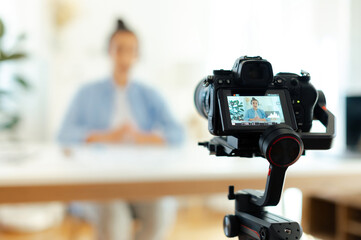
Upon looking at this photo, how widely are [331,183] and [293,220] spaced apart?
1052 mm

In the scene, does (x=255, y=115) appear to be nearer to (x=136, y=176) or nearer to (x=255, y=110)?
(x=255, y=110)

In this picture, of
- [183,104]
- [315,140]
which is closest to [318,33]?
[183,104]

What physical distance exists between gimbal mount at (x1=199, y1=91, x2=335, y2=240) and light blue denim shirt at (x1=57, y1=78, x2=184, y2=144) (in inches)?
67.1

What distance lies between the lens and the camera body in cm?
66

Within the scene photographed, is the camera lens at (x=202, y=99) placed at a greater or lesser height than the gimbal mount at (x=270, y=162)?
greater

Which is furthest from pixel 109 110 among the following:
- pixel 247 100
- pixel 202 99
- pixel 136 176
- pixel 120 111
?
pixel 247 100

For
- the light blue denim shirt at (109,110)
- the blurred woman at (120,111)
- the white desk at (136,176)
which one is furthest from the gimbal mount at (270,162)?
the light blue denim shirt at (109,110)

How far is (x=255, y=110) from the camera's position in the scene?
673 millimetres

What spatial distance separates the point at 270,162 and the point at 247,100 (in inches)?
4.1

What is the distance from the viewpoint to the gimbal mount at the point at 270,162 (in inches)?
24.7

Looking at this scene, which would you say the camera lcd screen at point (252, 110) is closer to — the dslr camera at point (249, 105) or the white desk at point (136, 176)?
the dslr camera at point (249, 105)

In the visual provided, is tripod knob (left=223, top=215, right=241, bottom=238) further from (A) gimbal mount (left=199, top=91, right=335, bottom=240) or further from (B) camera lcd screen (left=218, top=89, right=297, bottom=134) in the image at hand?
(B) camera lcd screen (left=218, top=89, right=297, bottom=134)

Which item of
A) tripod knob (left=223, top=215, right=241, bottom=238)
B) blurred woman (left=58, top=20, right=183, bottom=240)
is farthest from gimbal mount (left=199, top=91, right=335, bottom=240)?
blurred woman (left=58, top=20, right=183, bottom=240)

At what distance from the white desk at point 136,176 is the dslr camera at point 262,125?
773 mm
